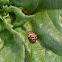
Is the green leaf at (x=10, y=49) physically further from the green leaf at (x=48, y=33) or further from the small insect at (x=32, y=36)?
the green leaf at (x=48, y=33)

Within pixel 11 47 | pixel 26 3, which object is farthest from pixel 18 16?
pixel 11 47

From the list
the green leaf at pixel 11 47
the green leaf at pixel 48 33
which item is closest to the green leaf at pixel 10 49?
the green leaf at pixel 11 47

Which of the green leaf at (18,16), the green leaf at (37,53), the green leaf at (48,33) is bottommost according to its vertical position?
the green leaf at (37,53)

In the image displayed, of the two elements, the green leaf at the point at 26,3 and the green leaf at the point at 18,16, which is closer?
the green leaf at the point at 18,16

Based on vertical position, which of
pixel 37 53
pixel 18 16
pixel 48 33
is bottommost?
pixel 37 53

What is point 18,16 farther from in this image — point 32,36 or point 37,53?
point 37,53

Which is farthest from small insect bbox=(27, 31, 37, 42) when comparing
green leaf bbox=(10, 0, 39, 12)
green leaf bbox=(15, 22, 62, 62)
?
green leaf bbox=(10, 0, 39, 12)

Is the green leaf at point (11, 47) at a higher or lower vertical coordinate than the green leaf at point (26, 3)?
lower

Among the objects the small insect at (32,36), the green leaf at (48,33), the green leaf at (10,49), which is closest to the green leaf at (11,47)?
the green leaf at (10,49)

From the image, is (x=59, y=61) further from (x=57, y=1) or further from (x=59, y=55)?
(x=57, y=1)

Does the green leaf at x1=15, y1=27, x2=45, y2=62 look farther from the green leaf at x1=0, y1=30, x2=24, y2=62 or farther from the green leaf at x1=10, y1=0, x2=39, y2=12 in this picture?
the green leaf at x1=10, y1=0, x2=39, y2=12

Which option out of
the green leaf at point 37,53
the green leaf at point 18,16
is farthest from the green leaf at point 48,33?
the green leaf at point 18,16

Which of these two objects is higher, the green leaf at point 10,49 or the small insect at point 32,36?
the small insect at point 32,36
